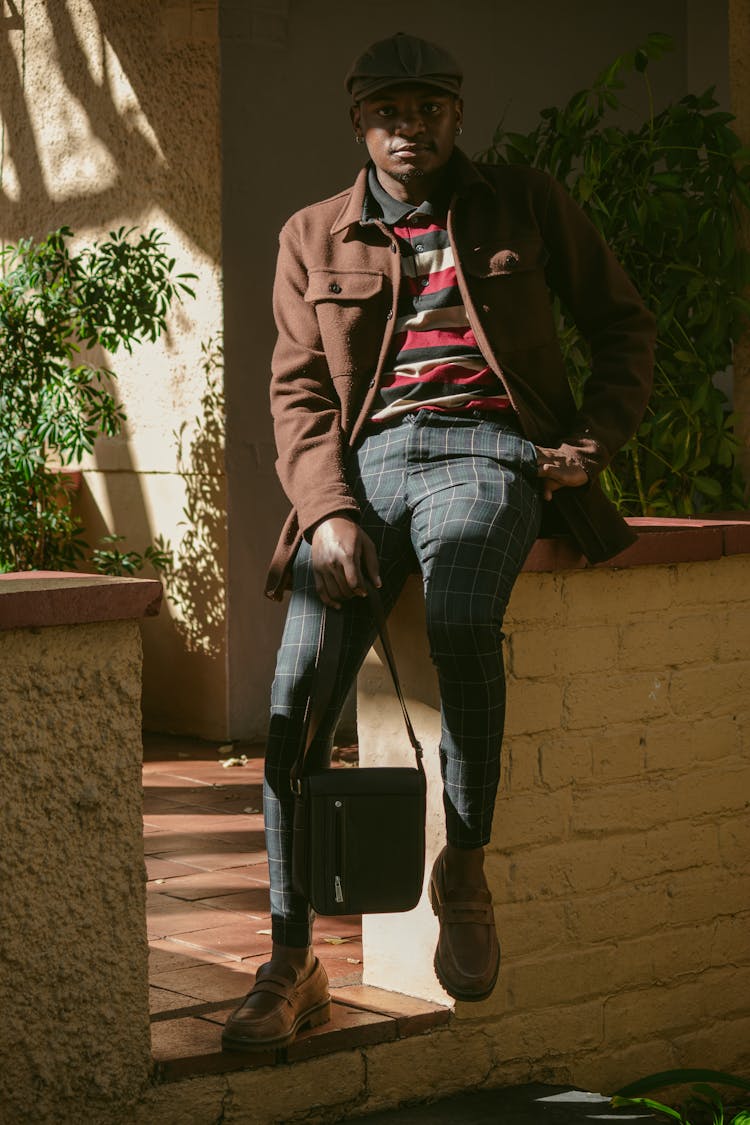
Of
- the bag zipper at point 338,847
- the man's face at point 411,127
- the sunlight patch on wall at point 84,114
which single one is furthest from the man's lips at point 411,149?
the sunlight patch on wall at point 84,114

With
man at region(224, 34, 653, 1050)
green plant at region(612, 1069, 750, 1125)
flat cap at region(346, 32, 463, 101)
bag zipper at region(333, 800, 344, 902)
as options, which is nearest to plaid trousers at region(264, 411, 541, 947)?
man at region(224, 34, 653, 1050)

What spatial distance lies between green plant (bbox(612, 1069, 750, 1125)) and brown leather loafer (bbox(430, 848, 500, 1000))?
26.2 inches

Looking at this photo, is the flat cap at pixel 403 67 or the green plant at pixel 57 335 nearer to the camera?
the flat cap at pixel 403 67

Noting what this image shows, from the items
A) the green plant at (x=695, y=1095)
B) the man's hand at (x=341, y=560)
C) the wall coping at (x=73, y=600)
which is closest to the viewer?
the wall coping at (x=73, y=600)

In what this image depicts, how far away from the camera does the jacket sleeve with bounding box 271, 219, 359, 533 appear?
3.23 metres

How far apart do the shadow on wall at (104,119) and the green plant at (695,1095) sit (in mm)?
3951

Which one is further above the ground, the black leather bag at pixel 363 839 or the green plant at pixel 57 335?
the green plant at pixel 57 335

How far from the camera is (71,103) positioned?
286 inches

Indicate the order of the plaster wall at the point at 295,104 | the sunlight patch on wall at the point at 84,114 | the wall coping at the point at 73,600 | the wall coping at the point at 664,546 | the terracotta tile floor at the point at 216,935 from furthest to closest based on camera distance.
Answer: the sunlight patch on wall at the point at 84,114, the plaster wall at the point at 295,104, the wall coping at the point at 664,546, the terracotta tile floor at the point at 216,935, the wall coping at the point at 73,600

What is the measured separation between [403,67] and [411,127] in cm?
12

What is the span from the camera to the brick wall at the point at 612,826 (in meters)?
3.50

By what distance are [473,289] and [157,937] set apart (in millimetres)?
1788

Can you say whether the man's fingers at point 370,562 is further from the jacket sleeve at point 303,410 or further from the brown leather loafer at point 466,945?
the brown leather loafer at point 466,945

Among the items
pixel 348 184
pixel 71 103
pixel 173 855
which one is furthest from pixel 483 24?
pixel 173 855
